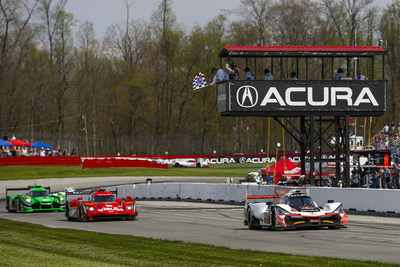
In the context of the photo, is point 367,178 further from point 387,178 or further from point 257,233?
point 257,233

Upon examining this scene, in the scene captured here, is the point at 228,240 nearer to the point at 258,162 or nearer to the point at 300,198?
the point at 300,198

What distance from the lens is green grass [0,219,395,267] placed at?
12.7m

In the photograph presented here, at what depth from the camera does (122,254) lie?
1446 cm

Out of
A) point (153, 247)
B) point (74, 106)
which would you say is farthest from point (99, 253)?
point (74, 106)

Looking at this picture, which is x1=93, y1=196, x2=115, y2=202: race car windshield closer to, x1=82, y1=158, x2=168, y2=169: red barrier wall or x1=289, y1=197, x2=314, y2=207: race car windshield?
x1=289, y1=197, x2=314, y2=207: race car windshield

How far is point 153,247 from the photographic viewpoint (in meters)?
15.8

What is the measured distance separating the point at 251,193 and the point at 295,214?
13.8 meters

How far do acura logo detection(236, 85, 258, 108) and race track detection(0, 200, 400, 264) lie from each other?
532cm

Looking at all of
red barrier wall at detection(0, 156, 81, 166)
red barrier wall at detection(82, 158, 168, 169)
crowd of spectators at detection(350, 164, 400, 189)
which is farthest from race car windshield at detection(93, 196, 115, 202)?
red barrier wall at detection(0, 156, 81, 166)

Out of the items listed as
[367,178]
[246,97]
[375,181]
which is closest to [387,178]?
[375,181]

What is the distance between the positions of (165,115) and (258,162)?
26.7 metres

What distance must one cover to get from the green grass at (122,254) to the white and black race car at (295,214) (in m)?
4.51

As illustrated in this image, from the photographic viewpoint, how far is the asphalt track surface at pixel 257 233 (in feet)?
49.0

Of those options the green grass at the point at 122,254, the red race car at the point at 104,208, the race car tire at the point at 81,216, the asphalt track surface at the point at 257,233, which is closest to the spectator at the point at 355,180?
the asphalt track surface at the point at 257,233
